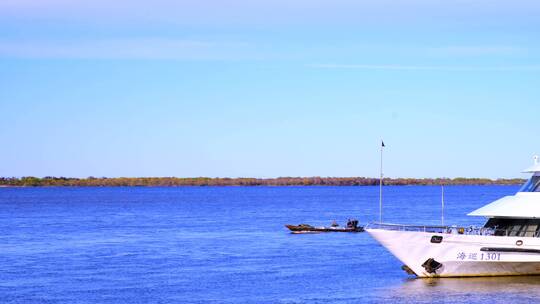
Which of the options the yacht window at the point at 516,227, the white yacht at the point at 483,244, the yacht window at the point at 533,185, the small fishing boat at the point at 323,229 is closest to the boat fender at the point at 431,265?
the white yacht at the point at 483,244

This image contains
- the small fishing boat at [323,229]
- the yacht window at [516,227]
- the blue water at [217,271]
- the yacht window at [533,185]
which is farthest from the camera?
the small fishing boat at [323,229]

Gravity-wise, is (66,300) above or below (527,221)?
below

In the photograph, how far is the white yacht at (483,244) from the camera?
1784 inches

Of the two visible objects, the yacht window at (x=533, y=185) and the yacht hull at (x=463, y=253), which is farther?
the yacht window at (x=533, y=185)

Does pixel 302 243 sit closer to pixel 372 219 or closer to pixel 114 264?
pixel 114 264

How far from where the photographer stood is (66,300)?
44.8 meters

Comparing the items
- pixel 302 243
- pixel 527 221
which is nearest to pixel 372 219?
pixel 302 243

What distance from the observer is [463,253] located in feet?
150

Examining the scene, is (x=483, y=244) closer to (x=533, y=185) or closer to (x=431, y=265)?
(x=431, y=265)

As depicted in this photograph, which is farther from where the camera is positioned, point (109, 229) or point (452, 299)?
point (109, 229)

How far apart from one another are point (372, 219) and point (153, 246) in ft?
174

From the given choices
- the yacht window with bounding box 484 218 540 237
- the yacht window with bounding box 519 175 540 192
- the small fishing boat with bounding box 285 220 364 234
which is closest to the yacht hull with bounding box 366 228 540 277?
the yacht window with bounding box 484 218 540 237

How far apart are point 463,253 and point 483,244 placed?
108 cm

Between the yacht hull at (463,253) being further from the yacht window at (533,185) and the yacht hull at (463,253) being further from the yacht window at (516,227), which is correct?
the yacht window at (533,185)
